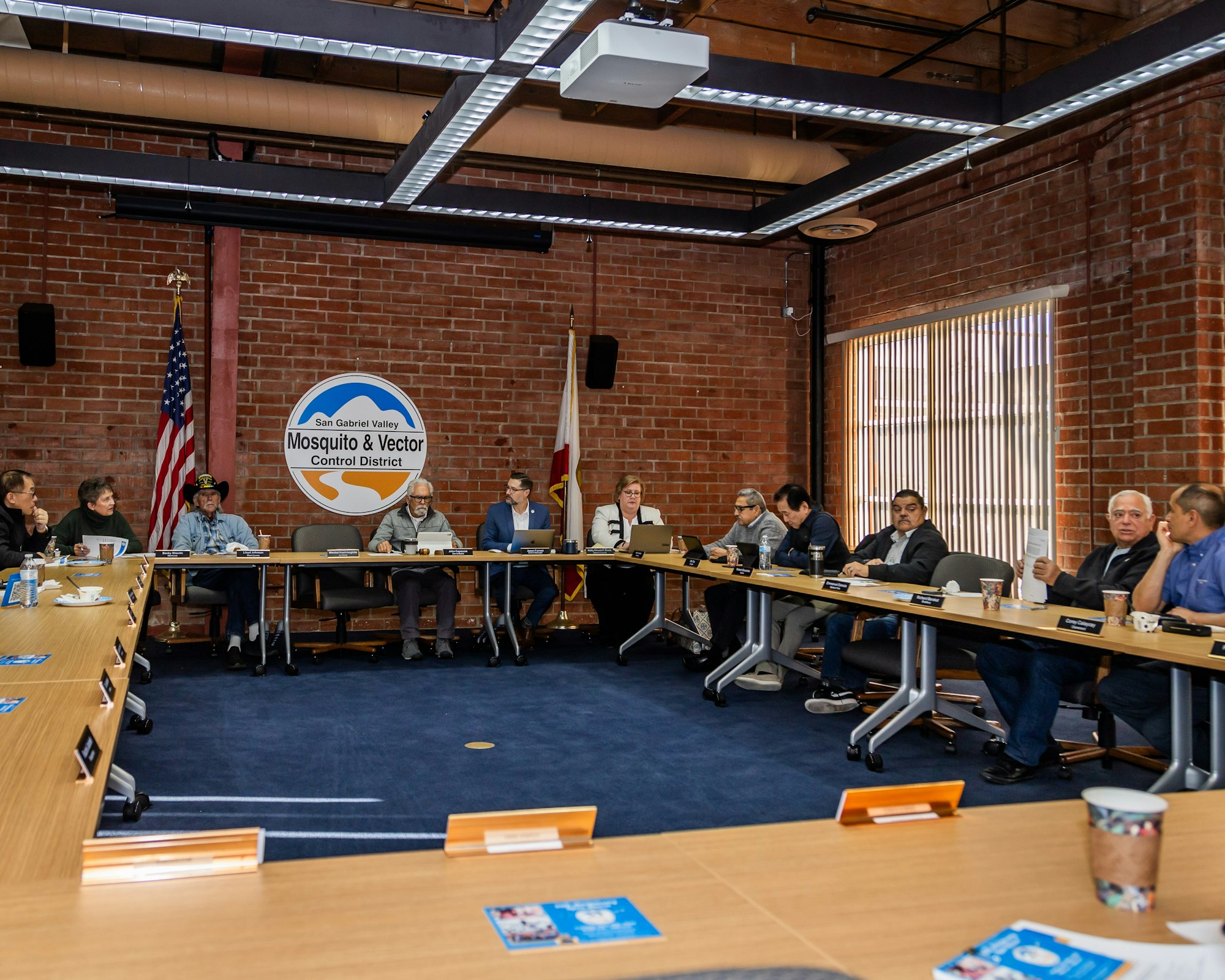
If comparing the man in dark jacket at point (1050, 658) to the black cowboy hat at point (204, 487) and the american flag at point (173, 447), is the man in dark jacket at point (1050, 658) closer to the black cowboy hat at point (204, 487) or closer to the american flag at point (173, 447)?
the black cowboy hat at point (204, 487)

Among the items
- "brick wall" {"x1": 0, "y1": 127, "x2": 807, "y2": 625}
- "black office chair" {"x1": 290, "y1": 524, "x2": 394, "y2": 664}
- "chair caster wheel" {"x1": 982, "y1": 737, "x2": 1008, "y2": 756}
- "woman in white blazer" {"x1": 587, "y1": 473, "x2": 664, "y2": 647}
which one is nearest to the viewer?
"chair caster wheel" {"x1": 982, "y1": 737, "x2": 1008, "y2": 756}

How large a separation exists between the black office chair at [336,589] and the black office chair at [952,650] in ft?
11.2

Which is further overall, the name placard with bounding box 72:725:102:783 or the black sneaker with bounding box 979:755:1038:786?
the black sneaker with bounding box 979:755:1038:786

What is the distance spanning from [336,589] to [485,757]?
2888mm

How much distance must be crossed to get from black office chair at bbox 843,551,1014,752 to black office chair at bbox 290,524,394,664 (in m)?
3.41

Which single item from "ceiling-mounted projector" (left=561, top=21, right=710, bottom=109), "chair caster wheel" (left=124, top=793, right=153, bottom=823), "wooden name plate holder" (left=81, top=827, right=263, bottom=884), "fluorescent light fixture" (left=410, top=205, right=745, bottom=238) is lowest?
"chair caster wheel" (left=124, top=793, right=153, bottom=823)

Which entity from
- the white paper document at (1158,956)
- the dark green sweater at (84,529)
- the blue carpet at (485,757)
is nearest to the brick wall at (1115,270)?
the blue carpet at (485,757)

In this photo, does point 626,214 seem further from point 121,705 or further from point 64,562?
point 121,705

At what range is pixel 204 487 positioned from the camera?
697 centimetres

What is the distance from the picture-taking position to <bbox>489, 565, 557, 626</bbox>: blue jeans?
7.44 m

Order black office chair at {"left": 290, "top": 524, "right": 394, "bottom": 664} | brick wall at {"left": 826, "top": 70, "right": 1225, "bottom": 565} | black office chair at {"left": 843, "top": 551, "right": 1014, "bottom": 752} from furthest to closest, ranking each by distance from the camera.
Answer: black office chair at {"left": 290, "top": 524, "right": 394, "bottom": 664} < brick wall at {"left": 826, "top": 70, "right": 1225, "bottom": 565} < black office chair at {"left": 843, "top": 551, "right": 1014, "bottom": 752}

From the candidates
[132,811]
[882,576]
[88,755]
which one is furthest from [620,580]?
[88,755]

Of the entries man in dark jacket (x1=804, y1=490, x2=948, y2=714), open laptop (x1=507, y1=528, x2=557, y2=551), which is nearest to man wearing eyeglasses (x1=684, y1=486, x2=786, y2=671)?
man in dark jacket (x1=804, y1=490, x2=948, y2=714)

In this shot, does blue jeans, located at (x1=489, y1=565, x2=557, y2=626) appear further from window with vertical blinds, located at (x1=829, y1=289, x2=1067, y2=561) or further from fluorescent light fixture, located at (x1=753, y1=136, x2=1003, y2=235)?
fluorescent light fixture, located at (x1=753, y1=136, x2=1003, y2=235)
